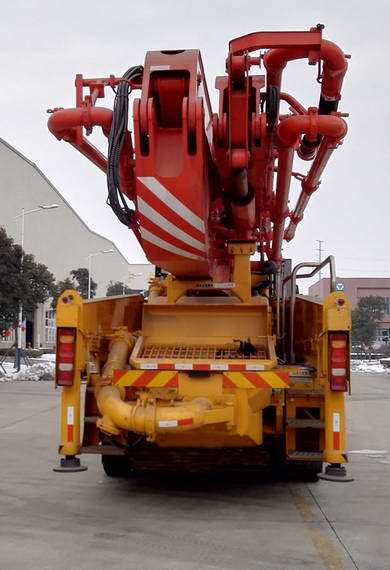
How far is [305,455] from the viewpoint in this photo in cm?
680

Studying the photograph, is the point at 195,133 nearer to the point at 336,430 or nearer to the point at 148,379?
the point at 148,379

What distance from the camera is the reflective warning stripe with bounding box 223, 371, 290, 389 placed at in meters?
6.62

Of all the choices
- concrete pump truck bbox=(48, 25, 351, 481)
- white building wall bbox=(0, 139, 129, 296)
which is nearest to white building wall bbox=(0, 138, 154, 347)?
white building wall bbox=(0, 139, 129, 296)

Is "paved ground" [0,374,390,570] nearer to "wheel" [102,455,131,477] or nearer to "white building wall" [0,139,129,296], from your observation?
"wheel" [102,455,131,477]

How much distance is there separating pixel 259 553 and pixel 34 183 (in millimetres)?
62008

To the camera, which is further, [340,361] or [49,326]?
[49,326]

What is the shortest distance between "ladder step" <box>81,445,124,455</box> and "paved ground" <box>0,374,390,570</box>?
525 millimetres

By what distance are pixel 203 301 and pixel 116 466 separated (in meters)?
2.12

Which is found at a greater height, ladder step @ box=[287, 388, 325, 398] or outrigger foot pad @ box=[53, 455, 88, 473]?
ladder step @ box=[287, 388, 325, 398]

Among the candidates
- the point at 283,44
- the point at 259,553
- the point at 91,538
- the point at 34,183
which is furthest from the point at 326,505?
the point at 34,183

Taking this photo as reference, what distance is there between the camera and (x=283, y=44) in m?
5.86

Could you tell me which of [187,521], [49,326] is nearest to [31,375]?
[187,521]

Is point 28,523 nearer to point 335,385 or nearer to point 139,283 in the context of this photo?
point 335,385

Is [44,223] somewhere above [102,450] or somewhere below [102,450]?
above
